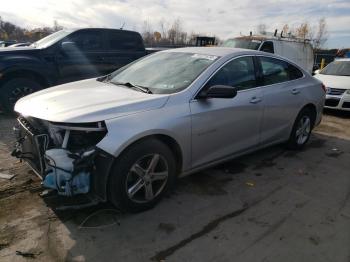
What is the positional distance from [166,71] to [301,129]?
2.87 meters

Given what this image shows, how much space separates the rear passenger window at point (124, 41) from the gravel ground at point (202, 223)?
4.66 metres

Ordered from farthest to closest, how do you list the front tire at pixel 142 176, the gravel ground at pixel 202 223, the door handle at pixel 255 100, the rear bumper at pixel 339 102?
the rear bumper at pixel 339 102
the door handle at pixel 255 100
the front tire at pixel 142 176
the gravel ground at pixel 202 223

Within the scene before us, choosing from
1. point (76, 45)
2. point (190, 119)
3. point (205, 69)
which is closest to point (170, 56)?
point (205, 69)

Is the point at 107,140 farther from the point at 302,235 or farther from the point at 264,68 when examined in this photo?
the point at 264,68

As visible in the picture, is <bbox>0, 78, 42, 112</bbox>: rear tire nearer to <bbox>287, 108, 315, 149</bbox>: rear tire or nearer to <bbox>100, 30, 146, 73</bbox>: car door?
<bbox>100, 30, 146, 73</bbox>: car door

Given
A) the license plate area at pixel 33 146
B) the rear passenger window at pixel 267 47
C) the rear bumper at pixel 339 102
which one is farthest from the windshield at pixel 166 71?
the rear passenger window at pixel 267 47

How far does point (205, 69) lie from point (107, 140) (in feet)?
5.15

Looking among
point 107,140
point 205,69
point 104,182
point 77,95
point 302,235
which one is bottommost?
point 302,235

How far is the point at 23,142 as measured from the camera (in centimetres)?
362

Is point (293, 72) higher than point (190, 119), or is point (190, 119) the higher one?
point (293, 72)

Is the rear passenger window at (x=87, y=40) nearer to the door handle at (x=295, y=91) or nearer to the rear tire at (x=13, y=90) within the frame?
the rear tire at (x=13, y=90)

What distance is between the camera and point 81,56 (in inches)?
302

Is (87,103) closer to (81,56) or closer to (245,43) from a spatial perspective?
(81,56)

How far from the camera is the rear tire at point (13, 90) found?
6.82m
